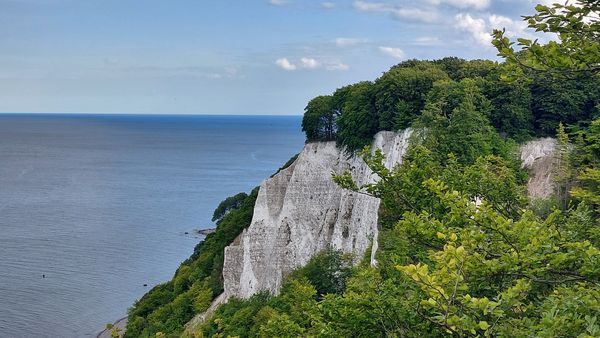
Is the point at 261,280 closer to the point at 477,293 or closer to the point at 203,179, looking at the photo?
the point at 477,293

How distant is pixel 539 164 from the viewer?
92.8ft

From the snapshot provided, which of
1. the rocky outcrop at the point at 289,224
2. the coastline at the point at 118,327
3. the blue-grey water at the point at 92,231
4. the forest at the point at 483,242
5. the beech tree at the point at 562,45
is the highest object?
the beech tree at the point at 562,45

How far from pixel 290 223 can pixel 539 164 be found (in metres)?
17.8

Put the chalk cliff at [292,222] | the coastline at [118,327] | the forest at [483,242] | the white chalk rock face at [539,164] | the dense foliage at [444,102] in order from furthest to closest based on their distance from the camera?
1. the coastline at [118,327]
2. the chalk cliff at [292,222]
3. the dense foliage at [444,102]
4. the white chalk rock face at [539,164]
5. the forest at [483,242]

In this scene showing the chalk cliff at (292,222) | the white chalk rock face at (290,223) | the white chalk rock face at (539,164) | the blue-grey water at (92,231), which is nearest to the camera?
the white chalk rock face at (539,164)

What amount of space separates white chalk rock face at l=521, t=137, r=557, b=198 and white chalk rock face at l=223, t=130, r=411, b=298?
37.7ft

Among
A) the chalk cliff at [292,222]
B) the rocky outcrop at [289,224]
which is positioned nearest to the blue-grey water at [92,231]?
the chalk cliff at [292,222]

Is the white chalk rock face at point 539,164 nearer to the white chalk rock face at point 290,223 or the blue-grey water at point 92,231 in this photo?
the white chalk rock face at point 290,223

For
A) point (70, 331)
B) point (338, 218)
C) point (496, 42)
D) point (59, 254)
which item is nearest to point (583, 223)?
point (496, 42)

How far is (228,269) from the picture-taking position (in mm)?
41969

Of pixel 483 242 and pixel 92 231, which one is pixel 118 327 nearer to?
pixel 92 231

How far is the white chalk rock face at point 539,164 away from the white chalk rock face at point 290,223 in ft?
37.7

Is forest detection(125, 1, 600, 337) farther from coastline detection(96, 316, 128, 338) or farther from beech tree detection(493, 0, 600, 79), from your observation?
coastline detection(96, 316, 128, 338)

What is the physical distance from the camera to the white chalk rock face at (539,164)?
85.3 feet
